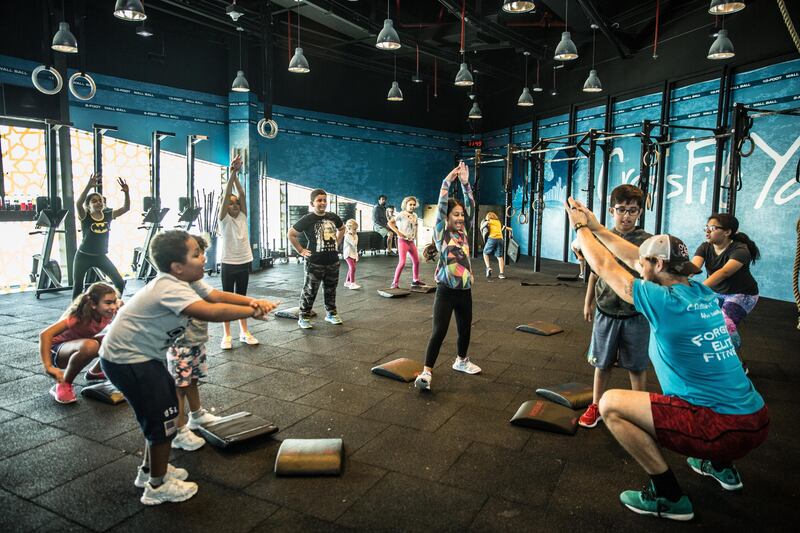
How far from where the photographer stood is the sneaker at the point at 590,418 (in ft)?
10.8

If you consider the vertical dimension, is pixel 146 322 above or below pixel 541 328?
above

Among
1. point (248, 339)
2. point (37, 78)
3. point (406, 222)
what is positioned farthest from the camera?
point (406, 222)

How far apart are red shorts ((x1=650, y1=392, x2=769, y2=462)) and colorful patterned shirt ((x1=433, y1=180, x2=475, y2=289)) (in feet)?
5.88

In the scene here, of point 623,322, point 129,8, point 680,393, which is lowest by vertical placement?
point 680,393

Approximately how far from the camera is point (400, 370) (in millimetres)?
4230

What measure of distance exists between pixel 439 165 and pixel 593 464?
43.7 feet

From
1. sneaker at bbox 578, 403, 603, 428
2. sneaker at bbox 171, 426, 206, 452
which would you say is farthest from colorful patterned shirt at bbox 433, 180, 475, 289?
sneaker at bbox 171, 426, 206, 452

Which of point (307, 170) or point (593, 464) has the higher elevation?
point (307, 170)

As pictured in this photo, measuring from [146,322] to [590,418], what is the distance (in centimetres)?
264

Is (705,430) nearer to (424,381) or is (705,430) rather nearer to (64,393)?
(424,381)

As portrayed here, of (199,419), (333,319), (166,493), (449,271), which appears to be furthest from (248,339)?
(166,493)

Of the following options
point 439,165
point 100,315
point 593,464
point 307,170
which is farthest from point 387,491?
point 439,165

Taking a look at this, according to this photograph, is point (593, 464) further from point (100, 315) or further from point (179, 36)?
point (179, 36)

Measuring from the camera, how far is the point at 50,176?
7855 millimetres
